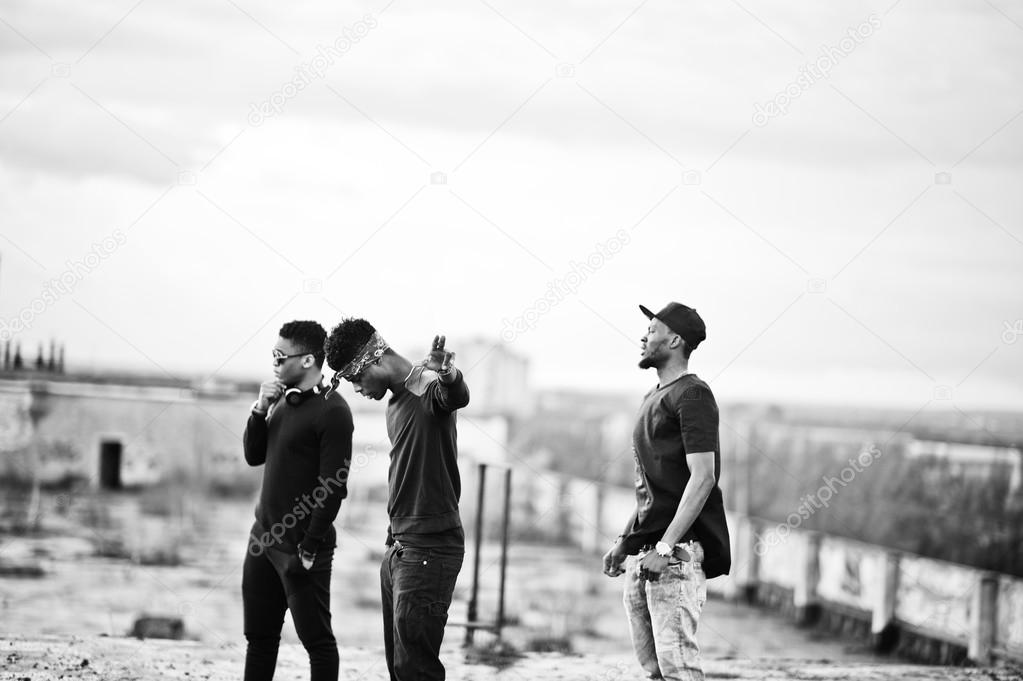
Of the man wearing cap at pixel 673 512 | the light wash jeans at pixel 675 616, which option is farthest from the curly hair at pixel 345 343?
the light wash jeans at pixel 675 616

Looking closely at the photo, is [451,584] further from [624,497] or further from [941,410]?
[941,410]

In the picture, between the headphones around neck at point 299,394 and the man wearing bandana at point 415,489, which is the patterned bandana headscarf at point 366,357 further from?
the headphones around neck at point 299,394

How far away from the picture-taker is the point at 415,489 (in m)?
4.36

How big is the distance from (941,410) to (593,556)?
18605 mm

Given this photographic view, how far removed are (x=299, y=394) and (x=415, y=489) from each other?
0.80 metres

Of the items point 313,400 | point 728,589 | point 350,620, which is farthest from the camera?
point 728,589

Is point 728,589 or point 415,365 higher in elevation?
point 415,365

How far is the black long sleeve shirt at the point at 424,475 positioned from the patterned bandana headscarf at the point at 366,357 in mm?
198

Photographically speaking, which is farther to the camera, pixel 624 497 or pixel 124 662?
pixel 624 497

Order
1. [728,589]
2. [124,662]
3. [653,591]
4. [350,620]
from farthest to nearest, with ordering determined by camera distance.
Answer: [728,589] < [350,620] < [124,662] < [653,591]

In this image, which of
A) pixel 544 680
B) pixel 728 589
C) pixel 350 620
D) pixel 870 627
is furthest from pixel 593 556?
pixel 544 680

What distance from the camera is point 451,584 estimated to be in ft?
14.3

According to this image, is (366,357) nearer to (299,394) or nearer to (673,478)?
(299,394)

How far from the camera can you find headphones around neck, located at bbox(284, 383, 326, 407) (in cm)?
480
